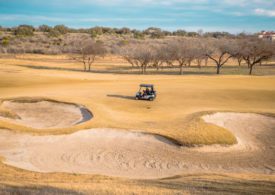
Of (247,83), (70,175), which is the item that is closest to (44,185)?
(70,175)

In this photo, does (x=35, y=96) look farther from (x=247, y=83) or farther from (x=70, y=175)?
(x=247, y=83)

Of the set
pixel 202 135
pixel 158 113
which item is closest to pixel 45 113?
pixel 158 113

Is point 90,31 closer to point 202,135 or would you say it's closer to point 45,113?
point 45,113

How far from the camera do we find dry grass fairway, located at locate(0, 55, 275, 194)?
39.9 feet

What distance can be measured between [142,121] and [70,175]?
11.0m

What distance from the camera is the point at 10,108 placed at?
30.1m

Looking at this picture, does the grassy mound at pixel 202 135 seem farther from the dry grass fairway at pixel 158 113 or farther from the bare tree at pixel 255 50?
the bare tree at pixel 255 50

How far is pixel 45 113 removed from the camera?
2884 cm

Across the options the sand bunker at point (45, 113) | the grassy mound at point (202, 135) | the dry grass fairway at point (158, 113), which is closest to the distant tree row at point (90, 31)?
the dry grass fairway at point (158, 113)

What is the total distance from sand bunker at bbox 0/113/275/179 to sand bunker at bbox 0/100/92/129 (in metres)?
3.91

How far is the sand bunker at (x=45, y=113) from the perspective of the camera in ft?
86.1

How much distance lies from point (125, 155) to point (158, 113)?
8767 mm

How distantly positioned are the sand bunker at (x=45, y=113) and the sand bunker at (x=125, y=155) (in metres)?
3.91

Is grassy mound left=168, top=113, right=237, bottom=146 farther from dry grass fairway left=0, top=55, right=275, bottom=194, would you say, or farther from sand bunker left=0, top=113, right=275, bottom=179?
sand bunker left=0, top=113, right=275, bottom=179
